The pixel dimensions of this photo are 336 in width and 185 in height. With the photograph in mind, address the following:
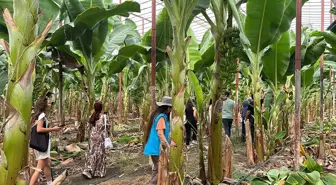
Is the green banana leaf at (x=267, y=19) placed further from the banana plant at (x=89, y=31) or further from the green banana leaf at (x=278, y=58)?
the banana plant at (x=89, y=31)

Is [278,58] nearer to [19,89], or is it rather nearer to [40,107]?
[40,107]

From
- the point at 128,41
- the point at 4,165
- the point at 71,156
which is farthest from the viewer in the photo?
the point at 128,41

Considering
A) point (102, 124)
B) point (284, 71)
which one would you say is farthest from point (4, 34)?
point (284, 71)

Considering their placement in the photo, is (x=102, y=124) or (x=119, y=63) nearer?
(x=102, y=124)

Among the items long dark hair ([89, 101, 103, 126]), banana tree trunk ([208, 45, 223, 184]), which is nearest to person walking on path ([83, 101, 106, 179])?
long dark hair ([89, 101, 103, 126])

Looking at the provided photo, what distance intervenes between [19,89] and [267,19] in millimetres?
4207

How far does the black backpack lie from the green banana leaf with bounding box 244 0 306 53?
3435 mm

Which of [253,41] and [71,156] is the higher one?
[253,41]

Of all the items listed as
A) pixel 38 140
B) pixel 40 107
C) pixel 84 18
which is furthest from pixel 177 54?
pixel 84 18

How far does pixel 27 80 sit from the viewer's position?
176cm

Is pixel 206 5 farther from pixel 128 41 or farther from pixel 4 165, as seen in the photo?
pixel 128 41

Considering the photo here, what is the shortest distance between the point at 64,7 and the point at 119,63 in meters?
2.04

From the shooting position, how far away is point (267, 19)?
5.07 meters

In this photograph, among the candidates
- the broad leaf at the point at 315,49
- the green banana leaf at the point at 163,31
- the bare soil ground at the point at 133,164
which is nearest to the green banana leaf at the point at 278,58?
the broad leaf at the point at 315,49
